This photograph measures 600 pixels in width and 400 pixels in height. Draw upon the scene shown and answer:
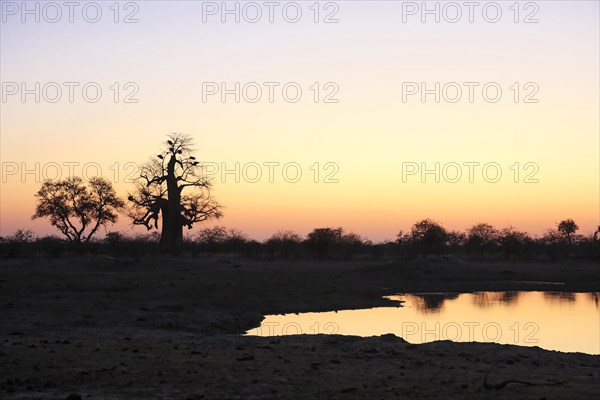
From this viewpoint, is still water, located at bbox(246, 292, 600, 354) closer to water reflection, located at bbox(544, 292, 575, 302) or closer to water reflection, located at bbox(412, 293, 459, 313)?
water reflection, located at bbox(412, 293, 459, 313)

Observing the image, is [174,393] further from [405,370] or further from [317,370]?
[405,370]

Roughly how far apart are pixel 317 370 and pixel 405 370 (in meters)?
1.45

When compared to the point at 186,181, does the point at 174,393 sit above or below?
below

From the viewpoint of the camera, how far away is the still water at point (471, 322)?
62.5 feet

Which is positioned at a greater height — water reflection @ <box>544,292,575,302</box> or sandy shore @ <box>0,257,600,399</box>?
sandy shore @ <box>0,257,600,399</box>

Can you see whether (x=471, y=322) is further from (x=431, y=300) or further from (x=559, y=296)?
(x=559, y=296)

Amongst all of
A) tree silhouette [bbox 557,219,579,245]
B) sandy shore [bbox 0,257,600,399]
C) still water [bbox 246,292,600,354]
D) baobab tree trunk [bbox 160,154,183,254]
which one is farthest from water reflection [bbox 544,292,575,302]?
tree silhouette [bbox 557,219,579,245]

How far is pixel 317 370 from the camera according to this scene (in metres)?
10.6

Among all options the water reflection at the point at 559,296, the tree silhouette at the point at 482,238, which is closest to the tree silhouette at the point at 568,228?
the tree silhouette at the point at 482,238

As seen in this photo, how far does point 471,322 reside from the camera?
2283cm

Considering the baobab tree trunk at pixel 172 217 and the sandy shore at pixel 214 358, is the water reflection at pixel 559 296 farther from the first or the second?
the baobab tree trunk at pixel 172 217

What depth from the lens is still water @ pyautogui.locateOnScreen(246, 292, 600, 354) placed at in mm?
19047

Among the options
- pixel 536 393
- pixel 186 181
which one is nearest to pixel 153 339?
pixel 536 393

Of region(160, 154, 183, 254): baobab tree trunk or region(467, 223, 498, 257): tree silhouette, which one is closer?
region(160, 154, 183, 254): baobab tree trunk
